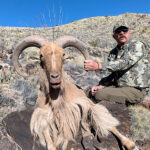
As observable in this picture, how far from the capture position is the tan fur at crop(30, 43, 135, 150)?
13.6ft

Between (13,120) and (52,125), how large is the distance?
0.87 meters

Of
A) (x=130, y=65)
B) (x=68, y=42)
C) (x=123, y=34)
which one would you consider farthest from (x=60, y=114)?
(x=123, y=34)

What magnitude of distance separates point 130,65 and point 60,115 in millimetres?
1870

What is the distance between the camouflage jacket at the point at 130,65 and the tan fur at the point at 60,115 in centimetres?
102

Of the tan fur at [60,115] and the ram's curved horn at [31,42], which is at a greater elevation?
the ram's curved horn at [31,42]

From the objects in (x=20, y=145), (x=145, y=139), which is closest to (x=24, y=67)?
(x=20, y=145)

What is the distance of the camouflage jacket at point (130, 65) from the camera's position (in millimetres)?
4766

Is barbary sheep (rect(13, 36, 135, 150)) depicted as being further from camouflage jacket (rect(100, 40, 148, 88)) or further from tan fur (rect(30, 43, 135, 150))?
camouflage jacket (rect(100, 40, 148, 88))

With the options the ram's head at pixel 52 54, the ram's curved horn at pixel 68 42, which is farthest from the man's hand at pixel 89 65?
the ram's curved horn at pixel 68 42

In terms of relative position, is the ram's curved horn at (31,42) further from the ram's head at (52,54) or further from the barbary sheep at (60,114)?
the barbary sheep at (60,114)

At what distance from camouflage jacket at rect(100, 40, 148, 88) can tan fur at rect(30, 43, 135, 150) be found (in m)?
1.02

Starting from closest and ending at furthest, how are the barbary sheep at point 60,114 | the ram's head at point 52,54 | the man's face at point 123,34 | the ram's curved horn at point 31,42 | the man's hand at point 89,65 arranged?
the ram's head at point 52,54 < the barbary sheep at point 60,114 < the man's hand at point 89,65 < the ram's curved horn at point 31,42 < the man's face at point 123,34

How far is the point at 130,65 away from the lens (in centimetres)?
478

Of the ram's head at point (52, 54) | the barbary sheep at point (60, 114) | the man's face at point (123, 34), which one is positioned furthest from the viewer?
the man's face at point (123, 34)
